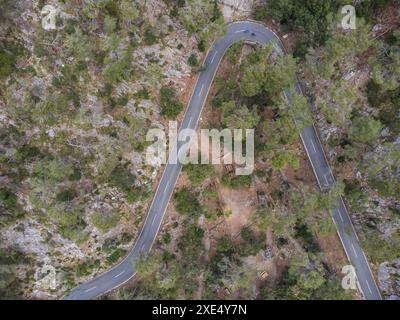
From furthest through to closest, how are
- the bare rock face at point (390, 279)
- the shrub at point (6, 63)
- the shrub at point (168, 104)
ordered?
the shrub at point (168, 104), the bare rock face at point (390, 279), the shrub at point (6, 63)

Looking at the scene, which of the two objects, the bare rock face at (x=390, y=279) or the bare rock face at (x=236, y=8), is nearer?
the bare rock face at (x=390, y=279)

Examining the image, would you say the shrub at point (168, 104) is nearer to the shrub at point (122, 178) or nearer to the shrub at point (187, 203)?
the shrub at point (122, 178)

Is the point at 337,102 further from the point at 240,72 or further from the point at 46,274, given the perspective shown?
the point at 46,274

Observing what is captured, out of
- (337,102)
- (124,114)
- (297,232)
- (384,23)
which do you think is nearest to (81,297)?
(124,114)

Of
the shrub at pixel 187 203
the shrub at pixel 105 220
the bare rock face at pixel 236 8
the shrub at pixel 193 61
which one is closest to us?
the shrub at pixel 105 220

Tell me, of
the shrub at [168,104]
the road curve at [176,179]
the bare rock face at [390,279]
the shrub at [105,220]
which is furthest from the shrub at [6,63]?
the bare rock face at [390,279]

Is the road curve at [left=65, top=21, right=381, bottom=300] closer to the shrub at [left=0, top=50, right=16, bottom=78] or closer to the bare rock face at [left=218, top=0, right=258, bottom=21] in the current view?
the bare rock face at [left=218, top=0, right=258, bottom=21]

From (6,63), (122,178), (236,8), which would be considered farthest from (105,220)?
(236,8)
